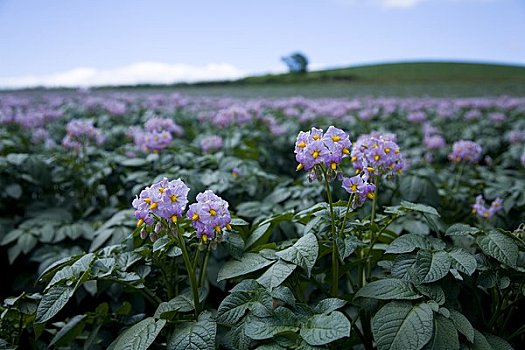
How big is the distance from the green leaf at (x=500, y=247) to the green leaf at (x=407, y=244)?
21 centimetres

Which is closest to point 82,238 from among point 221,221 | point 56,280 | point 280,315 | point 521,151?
point 56,280

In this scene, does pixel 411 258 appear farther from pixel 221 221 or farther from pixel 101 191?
pixel 101 191

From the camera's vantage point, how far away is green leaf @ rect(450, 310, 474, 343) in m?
1.47

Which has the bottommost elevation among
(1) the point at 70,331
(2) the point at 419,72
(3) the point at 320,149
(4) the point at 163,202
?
(2) the point at 419,72

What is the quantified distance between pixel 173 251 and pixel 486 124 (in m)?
5.78

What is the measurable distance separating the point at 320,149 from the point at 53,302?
44.1 inches

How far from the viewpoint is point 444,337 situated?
146 cm

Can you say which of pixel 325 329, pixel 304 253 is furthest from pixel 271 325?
pixel 304 253

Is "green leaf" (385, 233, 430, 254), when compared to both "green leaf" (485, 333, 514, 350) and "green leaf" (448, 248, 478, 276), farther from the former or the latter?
"green leaf" (485, 333, 514, 350)

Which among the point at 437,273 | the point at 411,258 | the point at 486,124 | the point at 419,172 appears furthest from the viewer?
the point at 486,124

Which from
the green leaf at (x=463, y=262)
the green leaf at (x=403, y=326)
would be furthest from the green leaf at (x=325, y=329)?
the green leaf at (x=463, y=262)

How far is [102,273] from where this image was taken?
1.77 metres

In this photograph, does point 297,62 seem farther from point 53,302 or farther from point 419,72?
point 53,302

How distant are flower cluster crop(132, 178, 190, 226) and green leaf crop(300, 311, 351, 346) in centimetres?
56
